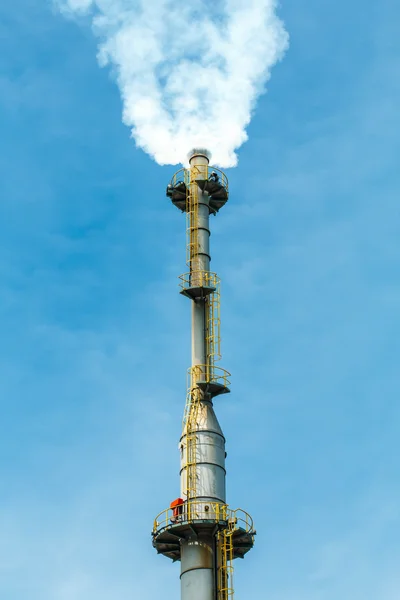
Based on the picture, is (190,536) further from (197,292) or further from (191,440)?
(197,292)

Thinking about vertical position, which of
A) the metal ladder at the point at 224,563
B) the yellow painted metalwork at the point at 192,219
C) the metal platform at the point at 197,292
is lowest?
the metal ladder at the point at 224,563

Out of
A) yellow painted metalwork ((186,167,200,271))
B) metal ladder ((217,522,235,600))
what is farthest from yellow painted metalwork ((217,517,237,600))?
yellow painted metalwork ((186,167,200,271))

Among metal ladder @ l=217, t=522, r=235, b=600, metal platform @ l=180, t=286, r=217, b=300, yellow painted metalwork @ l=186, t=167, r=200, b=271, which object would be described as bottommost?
metal ladder @ l=217, t=522, r=235, b=600

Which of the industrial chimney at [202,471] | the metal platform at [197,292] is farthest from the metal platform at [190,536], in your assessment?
the metal platform at [197,292]

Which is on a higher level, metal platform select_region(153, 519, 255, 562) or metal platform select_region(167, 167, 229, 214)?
metal platform select_region(167, 167, 229, 214)

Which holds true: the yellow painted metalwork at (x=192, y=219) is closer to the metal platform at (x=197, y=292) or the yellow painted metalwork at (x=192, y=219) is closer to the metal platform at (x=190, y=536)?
the metal platform at (x=197, y=292)

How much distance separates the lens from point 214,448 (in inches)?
1988

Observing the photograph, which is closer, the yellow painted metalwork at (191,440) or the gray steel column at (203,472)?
the gray steel column at (203,472)

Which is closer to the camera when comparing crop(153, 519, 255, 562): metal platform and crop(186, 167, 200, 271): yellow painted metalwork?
crop(153, 519, 255, 562): metal platform

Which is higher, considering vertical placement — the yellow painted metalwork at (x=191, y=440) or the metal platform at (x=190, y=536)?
the yellow painted metalwork at (x=191, y=440)

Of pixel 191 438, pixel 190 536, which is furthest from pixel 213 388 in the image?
pixel 190 536

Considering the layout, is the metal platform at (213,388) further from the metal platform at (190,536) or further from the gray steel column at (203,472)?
the metal platform at (190,536)

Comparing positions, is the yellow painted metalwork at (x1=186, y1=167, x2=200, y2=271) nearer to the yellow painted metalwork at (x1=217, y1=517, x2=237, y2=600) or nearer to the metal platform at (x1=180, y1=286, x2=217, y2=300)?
the metal platform at (x1=180, y1=286, x2=217, y2=300)

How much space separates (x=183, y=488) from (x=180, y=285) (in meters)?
11.9
